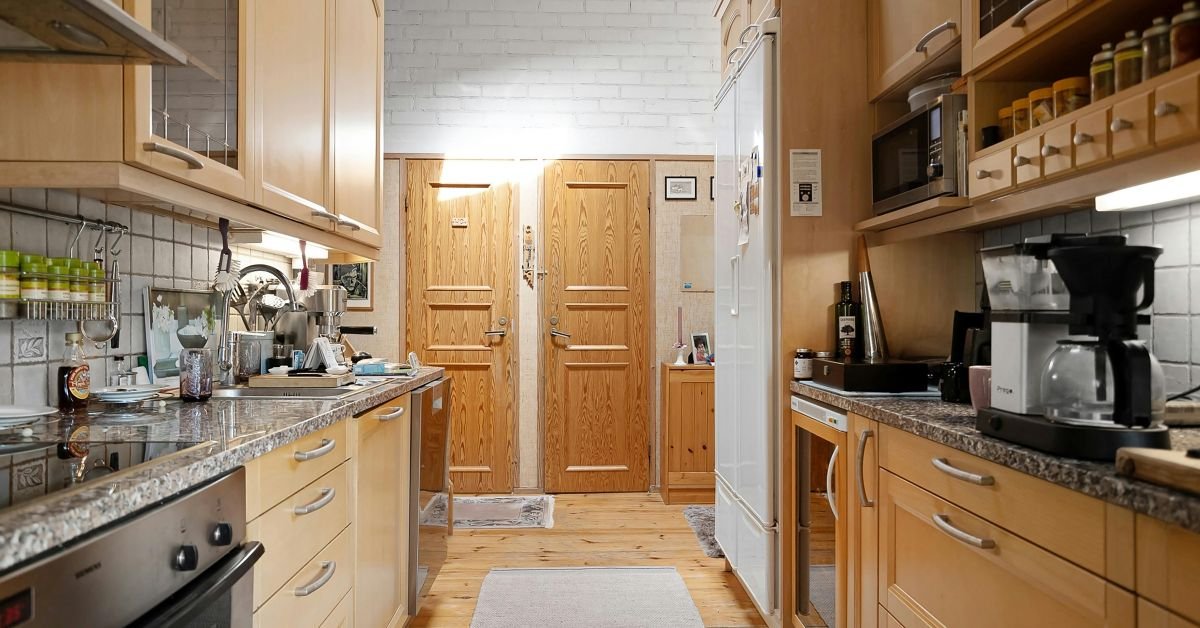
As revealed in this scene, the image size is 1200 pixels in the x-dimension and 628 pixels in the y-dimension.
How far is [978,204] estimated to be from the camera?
1.73 meters

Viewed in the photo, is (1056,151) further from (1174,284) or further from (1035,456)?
(1035,456)

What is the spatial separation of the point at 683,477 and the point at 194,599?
3437mm

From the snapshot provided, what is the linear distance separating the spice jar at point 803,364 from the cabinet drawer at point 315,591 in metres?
1.47

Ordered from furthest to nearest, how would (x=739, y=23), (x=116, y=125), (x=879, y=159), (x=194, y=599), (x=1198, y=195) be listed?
(x=739, y=23) → (x=879, y=159) → (x=1198, y=195) → (x=116, y=125) → (x=194, y=599)

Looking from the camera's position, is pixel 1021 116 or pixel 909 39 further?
pixel 909 39

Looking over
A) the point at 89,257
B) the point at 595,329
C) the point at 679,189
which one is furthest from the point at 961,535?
the point at 679,189

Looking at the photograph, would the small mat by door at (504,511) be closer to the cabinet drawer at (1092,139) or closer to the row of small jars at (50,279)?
the row of small jars at (50,279)

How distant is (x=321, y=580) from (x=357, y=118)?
166 cm

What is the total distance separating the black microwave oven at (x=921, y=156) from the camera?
5.78 feet

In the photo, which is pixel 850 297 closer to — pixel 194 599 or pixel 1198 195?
pixel 1198 195

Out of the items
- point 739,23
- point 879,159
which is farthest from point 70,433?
point 739,23

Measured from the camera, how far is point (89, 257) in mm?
1632

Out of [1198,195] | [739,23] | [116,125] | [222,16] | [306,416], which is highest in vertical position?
[739,23]

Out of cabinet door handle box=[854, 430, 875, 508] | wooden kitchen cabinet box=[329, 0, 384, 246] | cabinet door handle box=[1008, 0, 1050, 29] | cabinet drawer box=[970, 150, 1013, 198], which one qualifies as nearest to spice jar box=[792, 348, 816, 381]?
cabinet door handle box=[854, 430, 875, 508]
